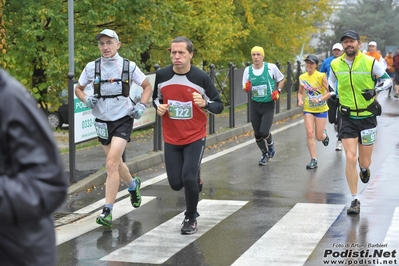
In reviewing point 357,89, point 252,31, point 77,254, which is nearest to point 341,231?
point 357,89

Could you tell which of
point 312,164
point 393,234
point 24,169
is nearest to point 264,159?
point 312,164

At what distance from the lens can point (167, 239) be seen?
25.5ft

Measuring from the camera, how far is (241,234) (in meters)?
7.92

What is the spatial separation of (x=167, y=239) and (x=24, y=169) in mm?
5257

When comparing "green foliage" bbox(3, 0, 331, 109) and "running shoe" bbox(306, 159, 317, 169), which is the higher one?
"green foliage" bbox(3, 0, 331, 109)

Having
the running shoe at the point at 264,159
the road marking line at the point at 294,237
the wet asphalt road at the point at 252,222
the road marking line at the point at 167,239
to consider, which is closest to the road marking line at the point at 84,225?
the wet asphalt road at the point at 252,222

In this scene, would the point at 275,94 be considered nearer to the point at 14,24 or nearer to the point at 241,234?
the point at 241,234

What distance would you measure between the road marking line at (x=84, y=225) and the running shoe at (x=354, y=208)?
2341 mm

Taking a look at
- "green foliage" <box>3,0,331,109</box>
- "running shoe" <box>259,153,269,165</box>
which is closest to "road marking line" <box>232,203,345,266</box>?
"running shoe" <box>259,153,269,165</box>

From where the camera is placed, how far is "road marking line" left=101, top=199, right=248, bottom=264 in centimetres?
705

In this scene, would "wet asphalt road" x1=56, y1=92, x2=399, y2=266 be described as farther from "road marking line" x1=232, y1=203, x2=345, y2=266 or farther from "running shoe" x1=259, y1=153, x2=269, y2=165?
"running shoe" x1=259, y1=153, x2=269, y2=165

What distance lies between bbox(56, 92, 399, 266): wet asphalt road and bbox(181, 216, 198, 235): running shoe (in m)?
0.07

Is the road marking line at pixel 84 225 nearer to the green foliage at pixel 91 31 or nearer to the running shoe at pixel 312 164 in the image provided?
the running shoe at pixel 312 164

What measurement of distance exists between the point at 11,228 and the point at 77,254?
4.66m
